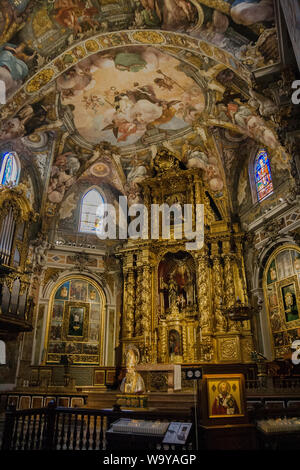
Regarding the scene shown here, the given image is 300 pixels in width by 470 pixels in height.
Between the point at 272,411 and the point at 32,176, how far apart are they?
51.2ft

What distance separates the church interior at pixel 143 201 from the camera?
11477mm

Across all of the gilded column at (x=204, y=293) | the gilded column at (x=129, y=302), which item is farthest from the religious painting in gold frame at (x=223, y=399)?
the gilded column at (x=129, y=302)

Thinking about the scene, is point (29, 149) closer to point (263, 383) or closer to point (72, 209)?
point (72, 209)

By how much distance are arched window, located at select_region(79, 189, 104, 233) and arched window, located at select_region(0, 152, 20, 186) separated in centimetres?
416

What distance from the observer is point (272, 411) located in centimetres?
575

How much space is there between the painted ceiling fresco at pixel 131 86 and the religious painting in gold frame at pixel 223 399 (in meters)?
5.88

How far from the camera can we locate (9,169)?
1644 centimetres

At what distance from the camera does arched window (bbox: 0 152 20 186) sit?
15822 millimetres

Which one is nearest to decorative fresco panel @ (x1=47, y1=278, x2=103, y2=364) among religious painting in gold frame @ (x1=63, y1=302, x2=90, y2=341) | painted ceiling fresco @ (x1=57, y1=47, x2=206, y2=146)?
religious painting in gold frame @ (x1=63, y1=302, x2=90, y2=341)

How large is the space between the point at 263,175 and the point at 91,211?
9.48 m

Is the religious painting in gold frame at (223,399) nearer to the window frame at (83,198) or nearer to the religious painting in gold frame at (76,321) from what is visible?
the religious painting in gold frame at (76,321)

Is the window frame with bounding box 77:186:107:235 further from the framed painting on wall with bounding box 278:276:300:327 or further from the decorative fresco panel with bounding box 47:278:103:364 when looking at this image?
the framed painting on wall with bounding box 278:276:300:327

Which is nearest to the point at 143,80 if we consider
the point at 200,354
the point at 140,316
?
the point at 140,316

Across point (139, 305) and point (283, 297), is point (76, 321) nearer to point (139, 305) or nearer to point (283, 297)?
point (139, 305)
